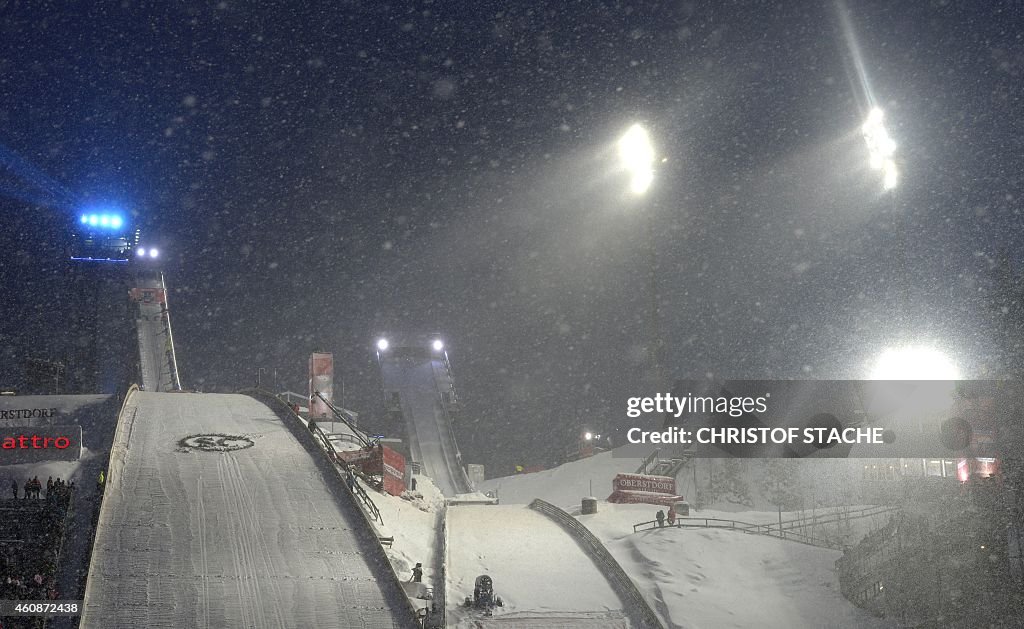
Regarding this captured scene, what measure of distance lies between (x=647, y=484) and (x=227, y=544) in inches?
713

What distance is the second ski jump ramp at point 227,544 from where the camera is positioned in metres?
14.8

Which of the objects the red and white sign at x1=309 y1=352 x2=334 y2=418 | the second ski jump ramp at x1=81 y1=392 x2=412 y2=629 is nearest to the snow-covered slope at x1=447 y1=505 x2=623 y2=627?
the second ski jump ramp at x1=81 y1=392 x2=412 y2=629

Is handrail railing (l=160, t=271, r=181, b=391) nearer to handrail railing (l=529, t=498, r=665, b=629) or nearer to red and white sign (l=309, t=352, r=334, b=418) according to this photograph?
red and white sign (l=309, t=352, r=334, b=418)

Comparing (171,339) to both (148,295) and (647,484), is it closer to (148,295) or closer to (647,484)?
(148,295)

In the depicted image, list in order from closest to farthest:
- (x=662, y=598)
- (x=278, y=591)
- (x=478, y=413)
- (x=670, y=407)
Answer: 1. (x=278, y=591)
2. (x=662, y=598)
3. (x=670, y=407)
4. (x=478, y=413)

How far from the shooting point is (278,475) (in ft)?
71.8

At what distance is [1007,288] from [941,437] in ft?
22.1

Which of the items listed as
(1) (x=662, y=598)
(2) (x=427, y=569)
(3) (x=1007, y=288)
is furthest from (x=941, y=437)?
(2) (x=427, y=569)

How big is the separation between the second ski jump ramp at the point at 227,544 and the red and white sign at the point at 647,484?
1361 centimetres

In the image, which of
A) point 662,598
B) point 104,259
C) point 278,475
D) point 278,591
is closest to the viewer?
point 278,591

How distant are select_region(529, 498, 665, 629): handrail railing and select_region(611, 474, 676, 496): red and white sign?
4.46 meters

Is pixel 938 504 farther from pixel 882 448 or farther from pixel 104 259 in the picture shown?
pixel 104 259

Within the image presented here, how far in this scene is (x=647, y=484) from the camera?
30.2m

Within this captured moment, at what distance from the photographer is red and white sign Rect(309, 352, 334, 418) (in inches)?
1438
